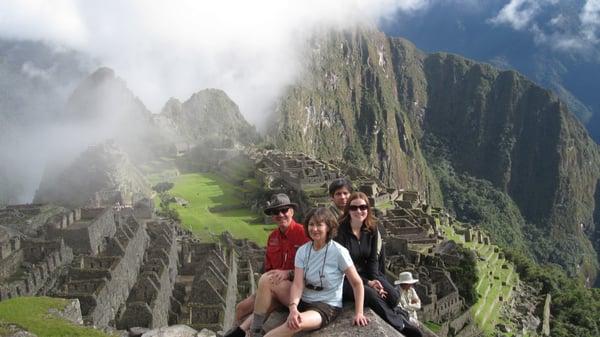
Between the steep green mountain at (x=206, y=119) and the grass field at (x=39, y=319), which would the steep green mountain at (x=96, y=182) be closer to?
the grass field at (x=39, y=319)

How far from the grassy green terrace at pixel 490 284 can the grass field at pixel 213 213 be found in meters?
14.5

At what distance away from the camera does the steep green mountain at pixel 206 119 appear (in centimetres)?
9894

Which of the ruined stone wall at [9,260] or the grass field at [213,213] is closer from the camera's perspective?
the ruined stone wall at [9,260]

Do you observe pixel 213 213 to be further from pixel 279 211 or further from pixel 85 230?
pixel 279 211

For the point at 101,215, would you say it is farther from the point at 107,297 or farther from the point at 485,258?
the point at 485,258

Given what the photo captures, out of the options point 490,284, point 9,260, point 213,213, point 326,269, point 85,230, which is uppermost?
point 326,269

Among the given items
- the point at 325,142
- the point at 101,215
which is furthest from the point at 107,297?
the point at 325,142

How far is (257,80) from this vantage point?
595 feet

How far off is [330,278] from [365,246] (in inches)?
40.3

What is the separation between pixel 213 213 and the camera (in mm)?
48344

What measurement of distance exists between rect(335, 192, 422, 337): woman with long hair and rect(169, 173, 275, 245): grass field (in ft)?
97.5

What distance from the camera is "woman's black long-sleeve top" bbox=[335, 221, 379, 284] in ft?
29.1

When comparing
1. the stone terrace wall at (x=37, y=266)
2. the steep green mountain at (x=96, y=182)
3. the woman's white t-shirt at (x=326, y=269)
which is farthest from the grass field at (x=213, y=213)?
the woman's white t-shirt at (x=326, y=269)

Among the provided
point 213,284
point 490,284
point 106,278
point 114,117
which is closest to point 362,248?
point 213,284
